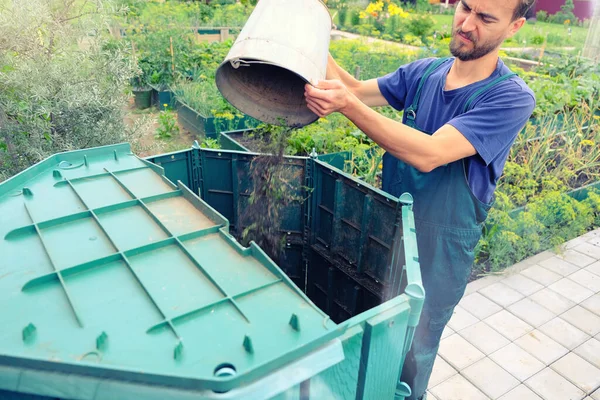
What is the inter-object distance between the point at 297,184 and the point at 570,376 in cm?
215

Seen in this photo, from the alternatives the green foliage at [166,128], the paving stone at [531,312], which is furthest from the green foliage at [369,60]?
the paving stone at [531,312]

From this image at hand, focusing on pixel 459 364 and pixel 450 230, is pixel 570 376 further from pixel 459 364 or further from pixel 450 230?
pixel 450 230

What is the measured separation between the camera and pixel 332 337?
4.22 feet

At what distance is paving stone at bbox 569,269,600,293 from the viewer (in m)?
3.73

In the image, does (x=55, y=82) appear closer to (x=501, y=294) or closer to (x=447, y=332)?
(x=447, y=332)

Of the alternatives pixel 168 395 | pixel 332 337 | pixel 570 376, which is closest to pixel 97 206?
pixel 168 395

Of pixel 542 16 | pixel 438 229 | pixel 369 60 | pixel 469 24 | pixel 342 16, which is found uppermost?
pixel 542 16

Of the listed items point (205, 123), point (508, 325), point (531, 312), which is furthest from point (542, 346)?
point (205, 123)

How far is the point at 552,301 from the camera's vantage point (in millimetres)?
3531

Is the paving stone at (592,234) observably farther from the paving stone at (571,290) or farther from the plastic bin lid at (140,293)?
the plastic bin lid at (140,293)

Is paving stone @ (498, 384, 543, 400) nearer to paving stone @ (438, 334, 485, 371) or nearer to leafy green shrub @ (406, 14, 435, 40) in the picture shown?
paving stone @ (438, 334, 485, 371)

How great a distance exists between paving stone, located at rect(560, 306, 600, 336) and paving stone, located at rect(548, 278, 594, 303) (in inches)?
5.7

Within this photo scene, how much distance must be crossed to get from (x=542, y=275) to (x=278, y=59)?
3.36m

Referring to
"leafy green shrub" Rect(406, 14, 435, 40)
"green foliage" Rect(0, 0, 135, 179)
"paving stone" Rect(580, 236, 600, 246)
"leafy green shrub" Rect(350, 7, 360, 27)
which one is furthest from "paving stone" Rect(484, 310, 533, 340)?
"leafy green shrub" Rect(350, 7, 360, 27)
